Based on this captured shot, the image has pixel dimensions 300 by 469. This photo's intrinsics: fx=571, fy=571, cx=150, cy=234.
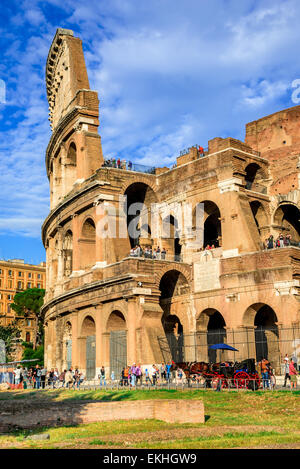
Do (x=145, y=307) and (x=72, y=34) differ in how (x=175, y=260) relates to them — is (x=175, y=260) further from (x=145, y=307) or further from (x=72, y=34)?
(x=72, y=34)

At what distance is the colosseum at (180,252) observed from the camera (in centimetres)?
3052

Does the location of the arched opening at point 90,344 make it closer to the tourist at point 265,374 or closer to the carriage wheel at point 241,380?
the tourist at point 265,374

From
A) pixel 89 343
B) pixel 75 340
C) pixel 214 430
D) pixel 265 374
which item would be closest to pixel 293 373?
pixel 265 374

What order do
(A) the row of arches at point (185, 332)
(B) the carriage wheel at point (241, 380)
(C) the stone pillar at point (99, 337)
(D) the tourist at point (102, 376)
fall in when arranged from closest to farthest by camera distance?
(B) the carriage wheel at point (241, 380), (A) the row of arches at point (185, 332), (D) the tourist at point (102, 376), (C) the stone pillar at point (99, 337)

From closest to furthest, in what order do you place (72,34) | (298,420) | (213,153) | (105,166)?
(298,420)
(213,153)
(105,166)
(72,34)

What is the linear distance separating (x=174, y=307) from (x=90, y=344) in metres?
6.29

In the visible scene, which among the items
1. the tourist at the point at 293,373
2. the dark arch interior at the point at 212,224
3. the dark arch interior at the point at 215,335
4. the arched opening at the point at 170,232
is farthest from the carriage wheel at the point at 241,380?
the arched opening at the point at 170,232

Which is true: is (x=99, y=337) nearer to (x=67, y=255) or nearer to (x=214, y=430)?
(x=67, y=255)

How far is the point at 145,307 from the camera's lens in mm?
31422

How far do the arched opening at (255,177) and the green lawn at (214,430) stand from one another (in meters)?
18.0

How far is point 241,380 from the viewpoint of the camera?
74.9ft

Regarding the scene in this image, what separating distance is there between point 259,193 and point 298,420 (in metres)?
21.2

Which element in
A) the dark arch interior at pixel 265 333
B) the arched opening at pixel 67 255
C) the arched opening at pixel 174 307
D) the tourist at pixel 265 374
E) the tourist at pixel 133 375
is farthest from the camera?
the arched opening at pixel 67 255
